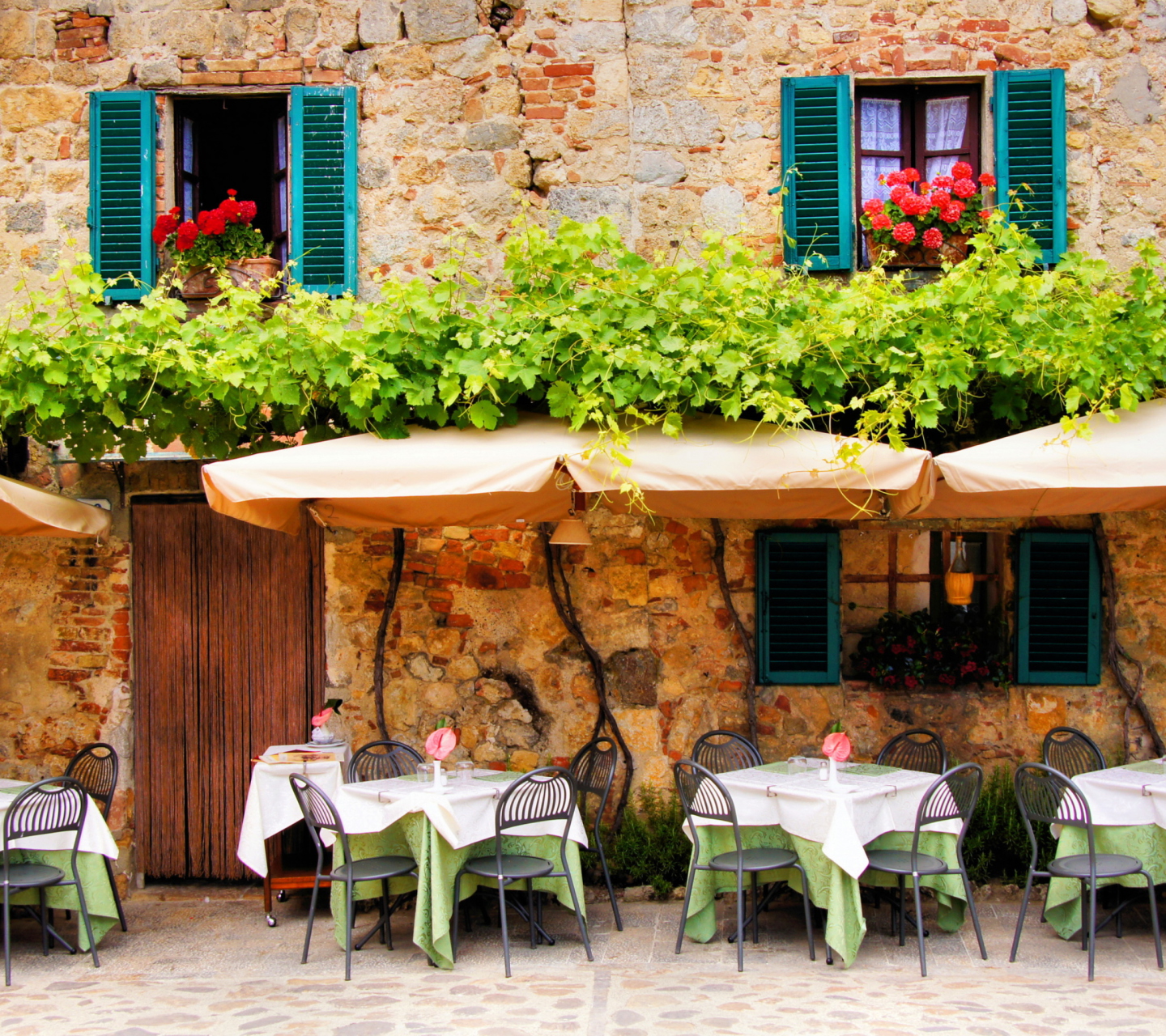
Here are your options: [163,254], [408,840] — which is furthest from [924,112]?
[408,840]

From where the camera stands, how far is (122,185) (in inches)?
267

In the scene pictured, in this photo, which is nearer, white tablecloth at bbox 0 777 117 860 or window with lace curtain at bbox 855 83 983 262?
white tablecloth at bbox 0 777 117 860

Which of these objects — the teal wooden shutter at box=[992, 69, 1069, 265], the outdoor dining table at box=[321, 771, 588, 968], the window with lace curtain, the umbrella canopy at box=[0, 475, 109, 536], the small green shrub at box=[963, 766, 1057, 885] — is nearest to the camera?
the outdoor dining table at box=[321, 771, 588, 968]

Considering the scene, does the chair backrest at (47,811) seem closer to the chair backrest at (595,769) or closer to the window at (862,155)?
the chair backrest at (595,769)

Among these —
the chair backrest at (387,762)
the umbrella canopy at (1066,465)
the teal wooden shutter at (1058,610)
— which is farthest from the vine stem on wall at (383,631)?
the teal wooden shutter at (1058,610)

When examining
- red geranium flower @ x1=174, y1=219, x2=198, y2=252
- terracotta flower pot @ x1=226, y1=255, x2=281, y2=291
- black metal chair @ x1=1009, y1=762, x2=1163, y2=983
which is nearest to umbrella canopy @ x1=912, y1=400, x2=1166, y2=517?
black metal chair @ x1=1009, y1=762, x2=1163, y2=983

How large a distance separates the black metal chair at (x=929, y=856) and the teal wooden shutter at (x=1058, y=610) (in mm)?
1287

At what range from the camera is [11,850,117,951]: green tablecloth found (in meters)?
5.47

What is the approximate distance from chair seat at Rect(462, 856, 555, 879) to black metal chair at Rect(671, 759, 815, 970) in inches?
27.6

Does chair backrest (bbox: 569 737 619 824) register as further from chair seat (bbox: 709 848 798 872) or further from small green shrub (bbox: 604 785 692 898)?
chair seat (bbox: 709 848 798 872)

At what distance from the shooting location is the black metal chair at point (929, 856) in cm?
505

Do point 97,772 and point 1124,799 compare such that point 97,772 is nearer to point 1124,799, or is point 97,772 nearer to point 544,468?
point 544,468

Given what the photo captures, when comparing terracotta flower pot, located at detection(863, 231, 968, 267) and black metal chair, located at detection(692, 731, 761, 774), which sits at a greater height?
terracotta flower pot, located at detection(863, 231, 968, 267)

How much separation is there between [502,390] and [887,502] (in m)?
2.19
